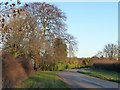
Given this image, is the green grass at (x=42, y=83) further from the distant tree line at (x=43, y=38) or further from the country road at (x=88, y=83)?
the distant tree line at (x=43, y=38)

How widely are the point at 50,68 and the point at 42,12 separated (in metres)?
13.7

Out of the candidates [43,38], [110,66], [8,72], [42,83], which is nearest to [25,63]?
[42,83]

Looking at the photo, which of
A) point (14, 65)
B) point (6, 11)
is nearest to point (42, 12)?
point (14, 65)

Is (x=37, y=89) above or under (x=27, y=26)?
under

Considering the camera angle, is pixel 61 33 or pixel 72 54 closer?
pixel 61 33

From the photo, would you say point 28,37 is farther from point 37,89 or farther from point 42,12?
point 37,89

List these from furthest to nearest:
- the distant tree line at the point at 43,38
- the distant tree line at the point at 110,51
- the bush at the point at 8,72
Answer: the distant tree line at the point at 110,51 → the distant tree line at the point at 43,38 → the bush at the point at 8,72

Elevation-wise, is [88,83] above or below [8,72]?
below

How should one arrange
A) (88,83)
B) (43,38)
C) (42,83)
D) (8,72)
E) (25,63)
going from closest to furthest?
(8,72)
(42,83)
(88,83)
(25,63)
(43,38)

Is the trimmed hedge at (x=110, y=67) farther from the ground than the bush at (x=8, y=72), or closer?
closer

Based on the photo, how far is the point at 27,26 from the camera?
43656mm

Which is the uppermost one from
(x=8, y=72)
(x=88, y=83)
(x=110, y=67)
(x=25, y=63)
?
(x=25, y=63)

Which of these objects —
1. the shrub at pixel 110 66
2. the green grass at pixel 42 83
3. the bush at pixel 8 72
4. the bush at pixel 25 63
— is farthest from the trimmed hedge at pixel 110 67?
the bush at pixel 8 72

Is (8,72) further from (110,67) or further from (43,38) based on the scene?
(110,67)
